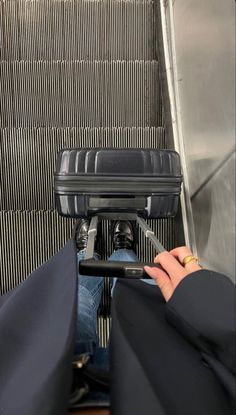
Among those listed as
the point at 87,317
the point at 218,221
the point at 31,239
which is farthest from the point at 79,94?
the point at 87,317

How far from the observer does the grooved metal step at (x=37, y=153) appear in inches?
85.5

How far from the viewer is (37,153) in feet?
7.27

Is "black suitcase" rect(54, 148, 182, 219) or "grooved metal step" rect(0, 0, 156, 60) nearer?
"black suitcase" rect(54, 148, 182, 219)

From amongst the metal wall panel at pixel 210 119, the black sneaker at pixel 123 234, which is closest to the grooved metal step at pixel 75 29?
the metal wall panel at pixel 210 119

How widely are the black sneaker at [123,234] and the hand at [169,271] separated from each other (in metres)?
0.93

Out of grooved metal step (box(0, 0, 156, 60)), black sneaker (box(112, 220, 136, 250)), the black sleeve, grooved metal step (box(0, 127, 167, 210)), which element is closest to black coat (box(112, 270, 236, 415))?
the black sleeve

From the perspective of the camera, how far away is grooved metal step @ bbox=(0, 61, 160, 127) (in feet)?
7.76

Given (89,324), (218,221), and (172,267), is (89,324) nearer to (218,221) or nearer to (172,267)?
(172,267)

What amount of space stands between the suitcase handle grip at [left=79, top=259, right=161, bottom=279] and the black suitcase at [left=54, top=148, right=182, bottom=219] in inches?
24.3

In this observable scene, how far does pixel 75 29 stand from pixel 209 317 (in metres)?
2.17

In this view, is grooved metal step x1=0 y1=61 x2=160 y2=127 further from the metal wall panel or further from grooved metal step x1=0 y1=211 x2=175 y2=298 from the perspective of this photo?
grooved metal step x1=0 y1=211 x2=175 y2=298

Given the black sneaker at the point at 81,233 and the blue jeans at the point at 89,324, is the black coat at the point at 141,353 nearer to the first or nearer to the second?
the blue jeans at the point at 89,324

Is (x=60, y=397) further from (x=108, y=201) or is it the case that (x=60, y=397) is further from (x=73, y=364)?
(x=108, y=201)

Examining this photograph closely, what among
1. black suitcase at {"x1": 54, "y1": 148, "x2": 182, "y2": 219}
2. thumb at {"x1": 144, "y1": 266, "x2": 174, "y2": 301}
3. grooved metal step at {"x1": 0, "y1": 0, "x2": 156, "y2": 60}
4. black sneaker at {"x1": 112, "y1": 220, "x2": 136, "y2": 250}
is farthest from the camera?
grooved metal step at {"x1": 0, "y1": 0, "x2": 156, "y2": 60}
